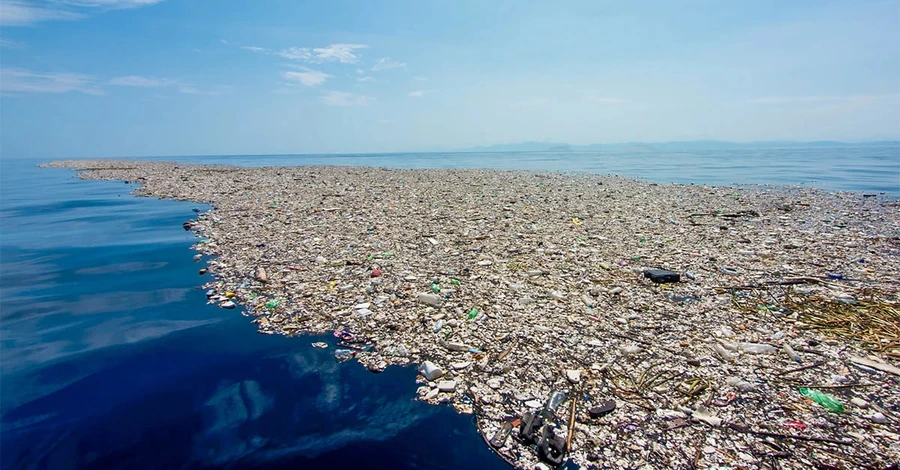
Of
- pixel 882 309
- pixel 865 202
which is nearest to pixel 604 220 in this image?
pixel 882 309

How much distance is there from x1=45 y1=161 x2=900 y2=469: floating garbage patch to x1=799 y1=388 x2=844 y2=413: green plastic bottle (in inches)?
0.8

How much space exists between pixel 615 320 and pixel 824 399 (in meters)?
2.20

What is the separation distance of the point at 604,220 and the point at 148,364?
36.5 ft

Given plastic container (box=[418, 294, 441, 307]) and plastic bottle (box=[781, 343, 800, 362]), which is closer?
plastic bottle (box=[781, 343, 800, 362])

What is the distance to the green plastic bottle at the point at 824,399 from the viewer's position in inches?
150

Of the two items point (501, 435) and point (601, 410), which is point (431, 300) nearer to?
point (501, 435)

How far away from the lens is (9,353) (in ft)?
17.9

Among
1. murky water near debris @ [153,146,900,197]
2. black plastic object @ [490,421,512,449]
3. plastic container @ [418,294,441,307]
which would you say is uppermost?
murky water near debris @ [153,146,900,197]

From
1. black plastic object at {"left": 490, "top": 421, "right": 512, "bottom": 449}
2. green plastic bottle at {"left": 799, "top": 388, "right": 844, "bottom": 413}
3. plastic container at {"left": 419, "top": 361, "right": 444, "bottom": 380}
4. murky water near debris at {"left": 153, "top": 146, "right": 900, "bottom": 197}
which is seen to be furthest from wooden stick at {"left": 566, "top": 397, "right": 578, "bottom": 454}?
murky water near debris at {"left": 153, "top": 146, "right": 900, "bottom": 197}

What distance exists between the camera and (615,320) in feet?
18.6

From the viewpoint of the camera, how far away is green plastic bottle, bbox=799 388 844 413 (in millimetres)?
3818

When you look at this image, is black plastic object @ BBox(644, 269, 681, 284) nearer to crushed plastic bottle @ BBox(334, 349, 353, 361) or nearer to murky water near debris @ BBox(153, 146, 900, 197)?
crushed plastic bottle @ BBox(334, 349, 353, 361)

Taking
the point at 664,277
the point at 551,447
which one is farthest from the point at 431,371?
the point at 664,277

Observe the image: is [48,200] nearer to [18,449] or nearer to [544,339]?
[18,449]
